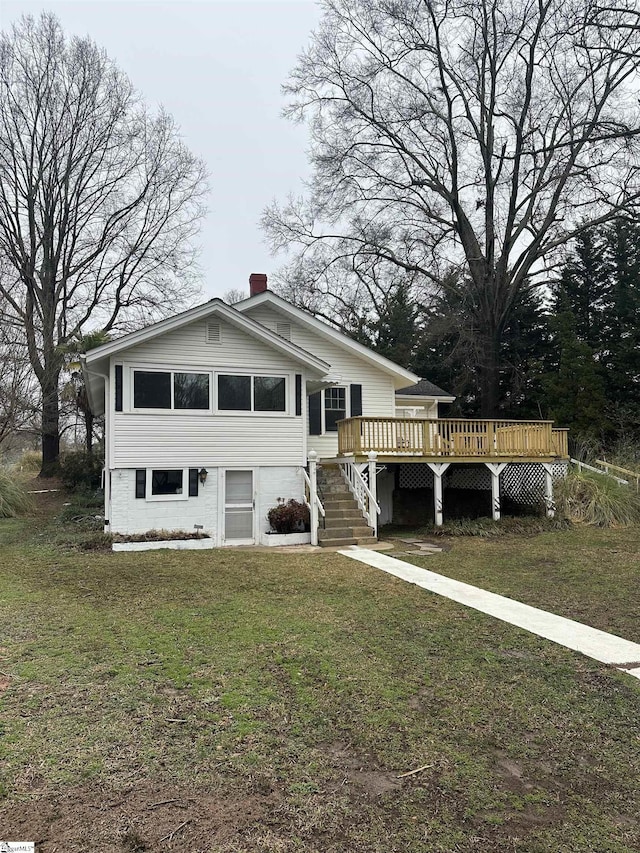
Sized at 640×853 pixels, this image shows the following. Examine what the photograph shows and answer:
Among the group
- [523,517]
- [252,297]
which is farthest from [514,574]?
[252,297]

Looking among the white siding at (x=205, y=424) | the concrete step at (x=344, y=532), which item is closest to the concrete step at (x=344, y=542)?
the concrete step at (x=344, y=532)

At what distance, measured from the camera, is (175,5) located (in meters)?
14.4

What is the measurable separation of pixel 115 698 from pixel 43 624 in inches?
90.8

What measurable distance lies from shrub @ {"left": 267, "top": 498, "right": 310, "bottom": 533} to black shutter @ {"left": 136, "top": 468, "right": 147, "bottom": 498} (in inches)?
108

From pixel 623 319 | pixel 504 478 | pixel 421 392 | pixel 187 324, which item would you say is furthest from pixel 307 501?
pixel 623 319

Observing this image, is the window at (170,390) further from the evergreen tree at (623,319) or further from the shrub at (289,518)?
the evergreen tree at (623,319)

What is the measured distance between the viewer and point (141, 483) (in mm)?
11836

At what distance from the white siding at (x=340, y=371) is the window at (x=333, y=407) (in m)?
0.29

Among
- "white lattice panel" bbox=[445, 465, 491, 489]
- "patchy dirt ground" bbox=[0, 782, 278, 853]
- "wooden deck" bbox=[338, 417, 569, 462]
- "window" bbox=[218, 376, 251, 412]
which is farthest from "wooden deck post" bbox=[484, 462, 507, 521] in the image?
"patchy dirt ground" bbox=[0, 782, 278, 853]

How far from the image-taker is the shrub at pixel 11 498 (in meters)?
16.0

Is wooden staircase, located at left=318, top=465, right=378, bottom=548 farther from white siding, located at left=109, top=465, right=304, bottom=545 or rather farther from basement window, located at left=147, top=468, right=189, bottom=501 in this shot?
basement window, located at left=147, top=468, right=189, bottom=501

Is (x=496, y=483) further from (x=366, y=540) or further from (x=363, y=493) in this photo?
(x=366, y=540)

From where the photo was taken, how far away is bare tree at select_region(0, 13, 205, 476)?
21.5 metres

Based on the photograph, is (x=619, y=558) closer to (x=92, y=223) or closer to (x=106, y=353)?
(x=106, y=353)
